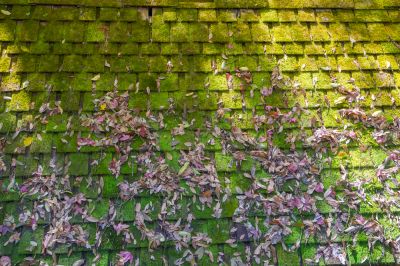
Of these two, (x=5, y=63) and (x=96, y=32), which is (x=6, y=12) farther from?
(x=96, y=32)

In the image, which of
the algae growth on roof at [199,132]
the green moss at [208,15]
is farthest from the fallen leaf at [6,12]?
the green moss at [208,15]

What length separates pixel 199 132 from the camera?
320 cm

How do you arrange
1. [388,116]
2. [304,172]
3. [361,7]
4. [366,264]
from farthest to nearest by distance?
[361,7] → [388,116] → [304,172] → [366,264]

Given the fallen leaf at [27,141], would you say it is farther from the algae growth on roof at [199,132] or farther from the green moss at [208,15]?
the green moss at [208,15]

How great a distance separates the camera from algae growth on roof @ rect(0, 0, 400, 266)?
2861 millimetres

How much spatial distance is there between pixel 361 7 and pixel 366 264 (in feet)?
7.76

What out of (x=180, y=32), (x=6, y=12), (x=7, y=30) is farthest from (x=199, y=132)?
(x=6, y=12)

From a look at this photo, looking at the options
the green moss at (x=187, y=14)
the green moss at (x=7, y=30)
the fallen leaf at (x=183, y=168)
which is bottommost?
the fallen leaf at (x=183, y=168)

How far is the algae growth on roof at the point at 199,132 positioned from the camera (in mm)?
2861

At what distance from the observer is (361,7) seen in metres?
3.78

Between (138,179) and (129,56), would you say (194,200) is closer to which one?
(138,179)

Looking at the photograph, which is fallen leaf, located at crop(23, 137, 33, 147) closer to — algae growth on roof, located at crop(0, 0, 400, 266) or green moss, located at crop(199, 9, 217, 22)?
algae growth on roof, located at crop(0, 0, 400, 266)

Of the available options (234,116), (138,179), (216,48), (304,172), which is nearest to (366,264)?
(304,172)

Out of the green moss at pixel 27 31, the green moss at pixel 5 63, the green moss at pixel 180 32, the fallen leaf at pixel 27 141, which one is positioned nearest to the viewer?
the fallen leaf at pixel 27 141
